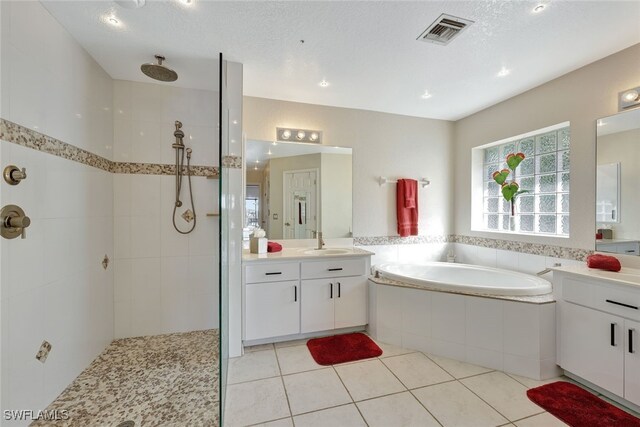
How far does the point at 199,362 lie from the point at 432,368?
6.21 feet

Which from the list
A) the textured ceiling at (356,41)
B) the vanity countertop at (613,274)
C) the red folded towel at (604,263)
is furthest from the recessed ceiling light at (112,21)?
the red folded towel at (604,263)

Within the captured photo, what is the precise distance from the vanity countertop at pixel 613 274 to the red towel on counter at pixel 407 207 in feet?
4.85

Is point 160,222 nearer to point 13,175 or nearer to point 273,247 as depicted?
point 273,247

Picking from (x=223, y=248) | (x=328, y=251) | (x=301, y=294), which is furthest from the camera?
(x=328, y=251)

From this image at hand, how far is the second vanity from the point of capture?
7.75 feet

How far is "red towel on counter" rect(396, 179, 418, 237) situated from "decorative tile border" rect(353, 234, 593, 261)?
0.14 metres

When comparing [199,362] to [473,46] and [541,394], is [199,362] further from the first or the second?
[473,46]

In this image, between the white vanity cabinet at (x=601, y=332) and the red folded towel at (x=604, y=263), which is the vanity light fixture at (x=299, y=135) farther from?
the red folded towel at (x=604, y=263)

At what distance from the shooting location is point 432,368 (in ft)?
6.82

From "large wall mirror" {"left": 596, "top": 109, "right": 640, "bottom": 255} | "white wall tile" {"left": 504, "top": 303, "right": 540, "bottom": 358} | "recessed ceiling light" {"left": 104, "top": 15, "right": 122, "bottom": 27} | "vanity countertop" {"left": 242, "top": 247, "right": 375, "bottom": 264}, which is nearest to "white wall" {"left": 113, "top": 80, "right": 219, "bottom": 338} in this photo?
"vanity countertop" {"left": 242, "top": 247, "right": 375, "bottom": 264}

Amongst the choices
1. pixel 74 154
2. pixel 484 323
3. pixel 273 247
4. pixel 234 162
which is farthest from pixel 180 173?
pixel 484 323

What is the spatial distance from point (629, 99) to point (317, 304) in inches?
118

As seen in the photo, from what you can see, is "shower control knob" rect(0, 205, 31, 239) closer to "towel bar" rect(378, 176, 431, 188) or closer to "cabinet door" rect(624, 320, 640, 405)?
"towel bar" rect(378, 176, 431, 188)

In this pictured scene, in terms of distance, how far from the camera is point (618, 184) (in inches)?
80.8
